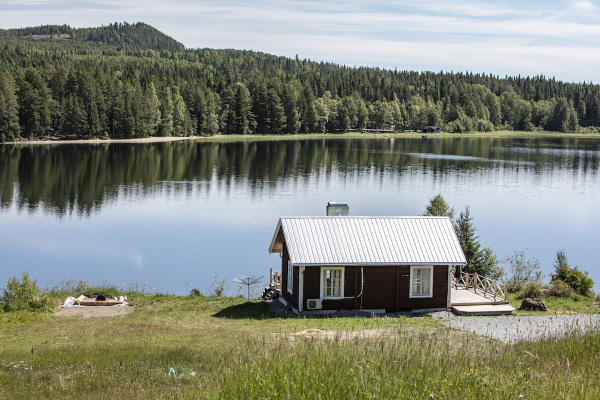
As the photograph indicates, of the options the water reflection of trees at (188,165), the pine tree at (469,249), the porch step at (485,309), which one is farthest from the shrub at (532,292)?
the water reflection of trees at (188,165)

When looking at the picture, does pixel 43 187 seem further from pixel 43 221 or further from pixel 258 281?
pixel 258 281

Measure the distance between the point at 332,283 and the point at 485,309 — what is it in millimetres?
6288

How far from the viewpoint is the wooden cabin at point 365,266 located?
26.0 m

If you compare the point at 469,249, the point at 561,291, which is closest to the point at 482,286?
the point at 561,291

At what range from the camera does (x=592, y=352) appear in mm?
11297

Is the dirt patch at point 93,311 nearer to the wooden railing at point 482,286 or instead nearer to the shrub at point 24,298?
the shrub at point 24,298

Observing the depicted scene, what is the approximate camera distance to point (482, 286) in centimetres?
3005

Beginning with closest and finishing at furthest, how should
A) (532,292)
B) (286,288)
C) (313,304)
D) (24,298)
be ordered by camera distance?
(24,298) → (313,304) → (286,288) → (532,292)

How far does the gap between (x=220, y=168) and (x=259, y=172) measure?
269 inches

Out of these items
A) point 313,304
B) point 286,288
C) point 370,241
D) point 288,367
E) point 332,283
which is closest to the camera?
point 288,367

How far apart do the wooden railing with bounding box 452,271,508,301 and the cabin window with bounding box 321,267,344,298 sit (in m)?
6.60

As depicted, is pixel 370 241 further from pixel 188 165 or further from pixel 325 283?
pixel 188 165

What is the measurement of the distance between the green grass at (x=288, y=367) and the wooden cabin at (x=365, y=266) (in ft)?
18.5

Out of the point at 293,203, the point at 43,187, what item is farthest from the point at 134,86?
the point at 293,203
